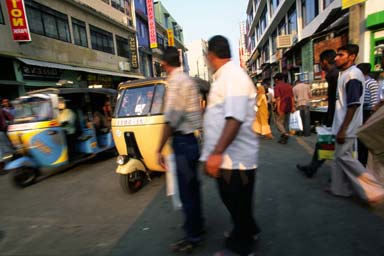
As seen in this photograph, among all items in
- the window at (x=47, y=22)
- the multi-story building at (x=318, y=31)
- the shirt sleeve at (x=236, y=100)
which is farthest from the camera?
the window at (x=47, y=22)

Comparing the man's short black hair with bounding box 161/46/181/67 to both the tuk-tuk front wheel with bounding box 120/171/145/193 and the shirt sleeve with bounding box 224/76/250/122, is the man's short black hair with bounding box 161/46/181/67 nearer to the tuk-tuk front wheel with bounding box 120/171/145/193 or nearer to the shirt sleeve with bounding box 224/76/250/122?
the shirt sleeve with bounding box 224/76/250/122

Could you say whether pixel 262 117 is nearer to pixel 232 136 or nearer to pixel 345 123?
pixel 345 123

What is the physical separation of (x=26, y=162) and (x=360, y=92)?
6.12 m

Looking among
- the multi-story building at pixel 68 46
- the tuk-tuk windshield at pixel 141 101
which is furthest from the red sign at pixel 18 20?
the tuk-tuk windshield at pixel 141 101

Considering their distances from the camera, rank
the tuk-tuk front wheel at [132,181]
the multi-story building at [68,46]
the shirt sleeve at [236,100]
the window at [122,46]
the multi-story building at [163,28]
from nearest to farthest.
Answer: the shirt sleeve at [236,100]
the tuk-tuk front wheel at [132,181]
the multi-story building at [68,46]
the window at [122,46]
the multi-story building at [163,28]

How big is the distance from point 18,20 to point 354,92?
13.7 m

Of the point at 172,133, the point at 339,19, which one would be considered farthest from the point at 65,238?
the point at 339,19

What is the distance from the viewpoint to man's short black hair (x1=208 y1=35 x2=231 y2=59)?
2.00 meters

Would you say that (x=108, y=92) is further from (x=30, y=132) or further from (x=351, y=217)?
(x=351, y=217)

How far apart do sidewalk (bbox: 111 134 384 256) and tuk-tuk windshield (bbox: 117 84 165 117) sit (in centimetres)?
158

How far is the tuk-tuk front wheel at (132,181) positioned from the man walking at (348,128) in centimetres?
318

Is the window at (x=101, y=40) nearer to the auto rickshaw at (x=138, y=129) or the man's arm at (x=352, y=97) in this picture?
the auto rickshaw at (x=138, y=129)

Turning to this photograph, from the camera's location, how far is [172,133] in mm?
2520

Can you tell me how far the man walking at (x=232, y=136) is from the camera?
182 cm
